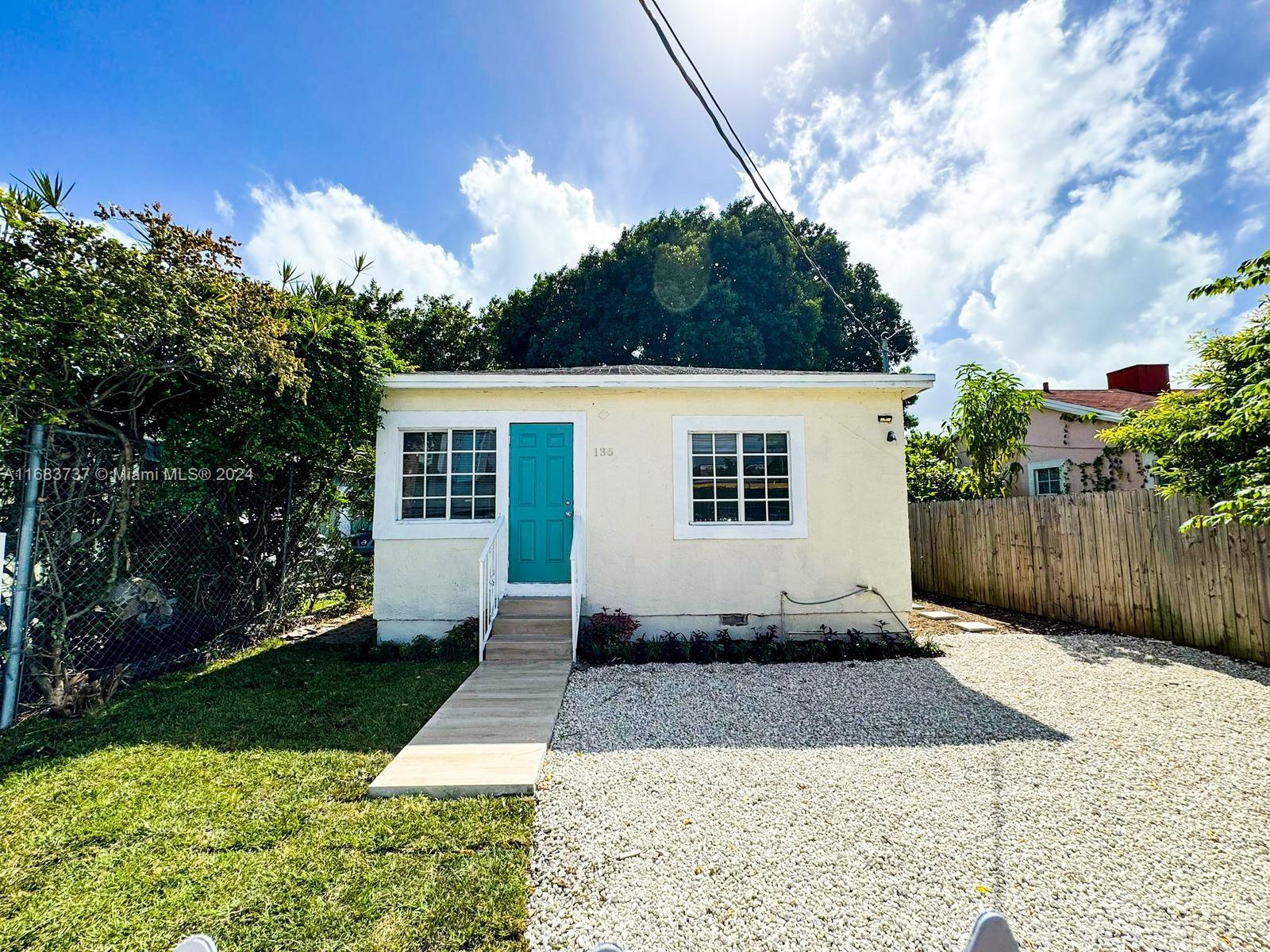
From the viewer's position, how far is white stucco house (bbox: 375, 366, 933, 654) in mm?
6133

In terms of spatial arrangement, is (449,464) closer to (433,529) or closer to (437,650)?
(433,529)

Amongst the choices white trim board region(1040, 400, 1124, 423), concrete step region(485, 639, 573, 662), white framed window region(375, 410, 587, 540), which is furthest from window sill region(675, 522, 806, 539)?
white trim board region(1040, 400, 1124, 423)

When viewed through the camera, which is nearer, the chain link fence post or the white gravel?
the white gravel

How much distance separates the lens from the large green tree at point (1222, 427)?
443 centimetres

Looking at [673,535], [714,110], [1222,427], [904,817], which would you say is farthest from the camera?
[673,535]

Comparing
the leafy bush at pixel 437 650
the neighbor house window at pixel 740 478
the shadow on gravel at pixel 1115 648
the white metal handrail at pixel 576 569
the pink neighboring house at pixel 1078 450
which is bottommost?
the shadow on gravel at pixel 1115 648

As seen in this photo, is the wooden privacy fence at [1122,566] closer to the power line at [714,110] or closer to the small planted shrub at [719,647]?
the small planted shrub at [719,647]

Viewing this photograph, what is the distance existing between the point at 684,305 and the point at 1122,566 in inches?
496

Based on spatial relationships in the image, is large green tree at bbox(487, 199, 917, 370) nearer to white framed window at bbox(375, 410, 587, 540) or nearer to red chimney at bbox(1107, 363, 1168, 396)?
red chimney at bbox(1107, 363, 1168, 396)

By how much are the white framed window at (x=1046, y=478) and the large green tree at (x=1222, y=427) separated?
4879 mm

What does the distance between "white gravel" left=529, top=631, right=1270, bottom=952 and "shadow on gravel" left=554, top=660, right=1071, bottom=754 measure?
26 mm

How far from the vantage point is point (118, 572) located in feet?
14.7

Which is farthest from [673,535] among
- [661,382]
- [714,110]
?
Answer: [714,110]

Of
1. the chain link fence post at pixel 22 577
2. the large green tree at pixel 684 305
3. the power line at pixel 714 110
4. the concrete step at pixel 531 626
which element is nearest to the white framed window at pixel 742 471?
the concrete step at pixel 531 626
